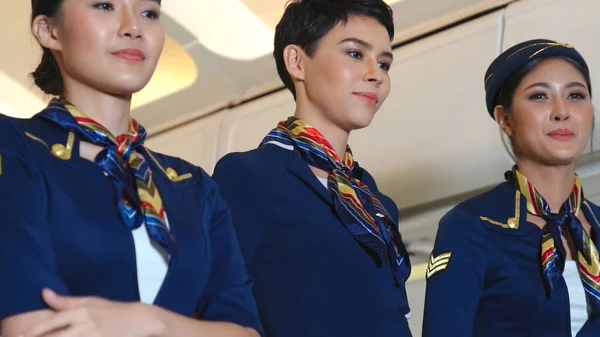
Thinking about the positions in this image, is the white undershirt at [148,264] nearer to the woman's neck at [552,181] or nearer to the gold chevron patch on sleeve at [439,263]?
the gold chevron patch on sleeve at [439,263]

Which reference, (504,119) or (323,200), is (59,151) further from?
(504,119)

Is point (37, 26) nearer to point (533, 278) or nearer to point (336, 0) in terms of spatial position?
point (336, 0)

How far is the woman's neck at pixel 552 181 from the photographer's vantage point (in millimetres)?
2014

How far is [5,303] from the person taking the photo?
3.69 feet

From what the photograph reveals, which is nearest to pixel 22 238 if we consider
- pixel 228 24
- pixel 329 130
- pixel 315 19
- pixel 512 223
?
pixel 329 130

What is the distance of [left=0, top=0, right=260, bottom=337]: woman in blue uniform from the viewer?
3.76ft

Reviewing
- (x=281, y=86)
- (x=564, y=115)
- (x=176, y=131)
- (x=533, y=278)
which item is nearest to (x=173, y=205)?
(x=533, y=278)

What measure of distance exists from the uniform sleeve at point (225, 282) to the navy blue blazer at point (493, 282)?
594mm

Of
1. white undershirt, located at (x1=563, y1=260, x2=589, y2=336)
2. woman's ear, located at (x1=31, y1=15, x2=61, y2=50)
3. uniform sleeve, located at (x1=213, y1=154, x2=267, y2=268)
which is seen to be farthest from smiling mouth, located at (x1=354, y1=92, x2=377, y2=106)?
woman's ear, located at (x1=31, y1=15, x2=61, y2=50)

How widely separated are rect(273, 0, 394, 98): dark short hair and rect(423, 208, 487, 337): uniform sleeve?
390mm

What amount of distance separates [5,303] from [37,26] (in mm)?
489

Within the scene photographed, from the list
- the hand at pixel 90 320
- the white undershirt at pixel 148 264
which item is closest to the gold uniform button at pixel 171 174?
the white undershirt at pixel 148 264

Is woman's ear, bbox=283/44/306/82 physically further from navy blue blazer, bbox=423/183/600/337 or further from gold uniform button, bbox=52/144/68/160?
gold uniform button, bbox=52/144/68/160

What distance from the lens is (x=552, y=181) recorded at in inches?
79.3
